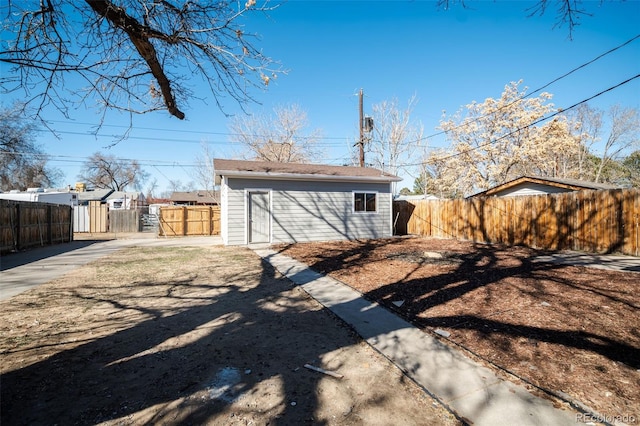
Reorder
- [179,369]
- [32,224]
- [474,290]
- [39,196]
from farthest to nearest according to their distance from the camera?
[39,196]
[32,224]
[474,290]
[179,369]

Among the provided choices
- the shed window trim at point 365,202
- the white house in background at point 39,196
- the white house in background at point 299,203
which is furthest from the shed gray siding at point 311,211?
the white house in background at point 39,196

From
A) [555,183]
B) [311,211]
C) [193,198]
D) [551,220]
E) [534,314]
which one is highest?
[193,198]

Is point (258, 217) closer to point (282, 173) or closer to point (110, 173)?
point (282, 173)

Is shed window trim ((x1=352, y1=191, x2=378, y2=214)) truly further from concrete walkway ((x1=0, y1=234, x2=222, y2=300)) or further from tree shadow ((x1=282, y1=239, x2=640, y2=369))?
concrete walkway ((x1=0, y1=234, x2=222, y2=300))

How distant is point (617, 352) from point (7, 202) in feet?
49.7

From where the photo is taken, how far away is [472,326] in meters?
3.64

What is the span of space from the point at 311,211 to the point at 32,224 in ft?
35.9

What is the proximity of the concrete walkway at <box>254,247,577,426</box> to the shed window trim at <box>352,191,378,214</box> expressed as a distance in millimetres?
9522

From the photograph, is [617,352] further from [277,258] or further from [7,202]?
[7,202]

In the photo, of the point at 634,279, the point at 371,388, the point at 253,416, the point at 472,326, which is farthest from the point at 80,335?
the point at 634,279

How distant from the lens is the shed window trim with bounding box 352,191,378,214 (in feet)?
45.6

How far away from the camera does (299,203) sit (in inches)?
503

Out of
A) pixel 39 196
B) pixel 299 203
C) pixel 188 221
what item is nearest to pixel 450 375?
pixel 299 203

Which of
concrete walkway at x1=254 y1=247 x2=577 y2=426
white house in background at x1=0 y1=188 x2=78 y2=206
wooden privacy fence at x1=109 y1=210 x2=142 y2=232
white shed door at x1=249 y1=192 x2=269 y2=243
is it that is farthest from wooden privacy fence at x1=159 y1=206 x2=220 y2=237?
concrete walkway at x1=254 y1=247 x2=577 y2=426
